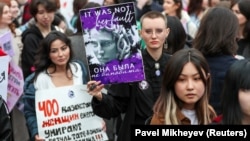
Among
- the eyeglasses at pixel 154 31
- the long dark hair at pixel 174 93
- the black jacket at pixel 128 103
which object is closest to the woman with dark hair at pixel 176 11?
the eyeglasses at pixel 154 31

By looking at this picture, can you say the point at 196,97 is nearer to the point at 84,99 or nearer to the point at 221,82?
the point at 221,82

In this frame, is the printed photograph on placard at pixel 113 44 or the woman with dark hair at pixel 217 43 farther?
the woman with dark hair at pixel 217 43

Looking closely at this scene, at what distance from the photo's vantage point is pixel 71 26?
35.5ft

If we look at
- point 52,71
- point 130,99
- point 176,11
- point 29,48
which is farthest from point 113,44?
point 176,11

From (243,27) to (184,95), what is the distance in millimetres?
3179

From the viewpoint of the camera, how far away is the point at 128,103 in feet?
17.2

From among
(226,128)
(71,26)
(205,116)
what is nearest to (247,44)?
(205,116)

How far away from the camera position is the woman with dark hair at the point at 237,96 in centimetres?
383

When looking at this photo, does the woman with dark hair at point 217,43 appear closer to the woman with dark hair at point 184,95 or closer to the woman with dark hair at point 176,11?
the woman with dark hair at point 184,95

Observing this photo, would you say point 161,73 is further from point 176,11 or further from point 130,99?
point 176,11

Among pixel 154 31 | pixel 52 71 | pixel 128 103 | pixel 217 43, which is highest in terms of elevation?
pixel 154 31

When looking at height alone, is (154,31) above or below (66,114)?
above

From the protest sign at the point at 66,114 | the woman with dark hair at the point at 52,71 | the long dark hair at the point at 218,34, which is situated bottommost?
the protest sign at the point at 66,114

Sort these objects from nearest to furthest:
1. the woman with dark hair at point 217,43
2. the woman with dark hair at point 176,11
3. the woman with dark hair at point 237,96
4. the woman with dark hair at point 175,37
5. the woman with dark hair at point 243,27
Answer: the woman with dark hair at point 237,96 < the woman with dark hair at point 217,43 < the woman with dark hair at point 175,37 < the woman with dark hair at point 243,27 < the woman with dark hair at point 176,11
